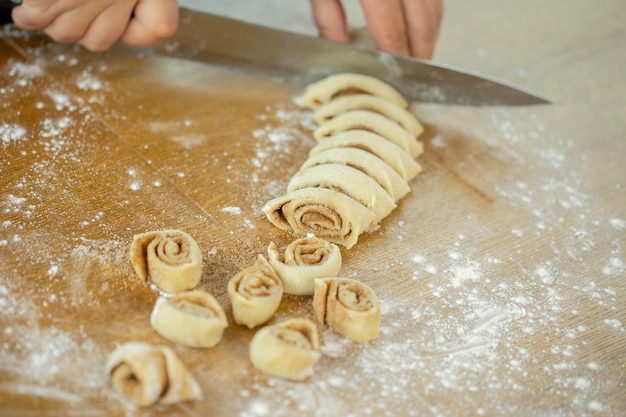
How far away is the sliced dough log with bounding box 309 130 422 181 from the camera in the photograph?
8.03ft

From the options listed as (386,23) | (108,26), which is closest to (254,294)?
(108,26)

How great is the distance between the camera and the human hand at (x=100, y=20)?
2.50 meters

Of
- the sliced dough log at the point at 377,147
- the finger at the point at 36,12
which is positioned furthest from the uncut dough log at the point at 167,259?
the finger at the point at 36,12

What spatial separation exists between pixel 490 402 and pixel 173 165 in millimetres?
1366

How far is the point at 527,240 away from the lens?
2.36 metres

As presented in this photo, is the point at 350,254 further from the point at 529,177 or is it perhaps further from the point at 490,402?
the point at 529,177

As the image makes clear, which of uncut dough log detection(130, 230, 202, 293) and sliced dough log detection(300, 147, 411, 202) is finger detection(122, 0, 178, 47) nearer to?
sliced dough log detection(300, 147, 411, 202)

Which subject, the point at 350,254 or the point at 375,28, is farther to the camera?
the point at 375,28

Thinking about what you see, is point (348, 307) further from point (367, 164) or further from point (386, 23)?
point (386, 23)

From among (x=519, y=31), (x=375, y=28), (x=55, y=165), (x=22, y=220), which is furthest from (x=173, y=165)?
(x=519, y=31)

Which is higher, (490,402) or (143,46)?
(143,46)

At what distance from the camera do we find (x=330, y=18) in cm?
306

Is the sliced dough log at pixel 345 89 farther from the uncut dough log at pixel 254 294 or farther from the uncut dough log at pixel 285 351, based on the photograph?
the uncut dough log at pixel 285 351

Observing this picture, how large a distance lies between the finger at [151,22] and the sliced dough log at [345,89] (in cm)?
64
